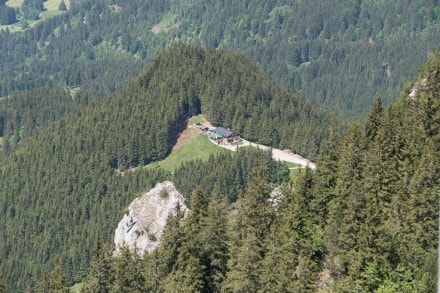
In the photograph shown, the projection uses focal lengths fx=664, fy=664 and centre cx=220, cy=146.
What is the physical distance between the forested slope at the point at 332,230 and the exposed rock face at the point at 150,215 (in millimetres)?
34327

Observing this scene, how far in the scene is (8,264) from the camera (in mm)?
195125

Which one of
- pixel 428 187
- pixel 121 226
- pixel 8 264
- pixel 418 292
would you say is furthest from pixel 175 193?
pixel 8 264

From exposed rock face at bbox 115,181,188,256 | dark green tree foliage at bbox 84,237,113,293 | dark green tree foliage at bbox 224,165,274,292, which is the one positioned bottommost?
exposed rock face at bbox 115,181,188,256

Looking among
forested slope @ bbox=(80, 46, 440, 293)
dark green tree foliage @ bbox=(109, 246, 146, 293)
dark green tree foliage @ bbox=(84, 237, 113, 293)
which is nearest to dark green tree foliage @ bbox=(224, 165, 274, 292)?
forested slope @ bbox=(80, 46, 440, 293)

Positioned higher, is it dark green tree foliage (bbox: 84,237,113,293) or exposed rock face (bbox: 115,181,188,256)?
dark green tree foliage (bbox: 84,237,113,293)

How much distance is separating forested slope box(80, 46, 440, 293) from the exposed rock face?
34.3m

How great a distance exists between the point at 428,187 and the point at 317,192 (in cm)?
1577

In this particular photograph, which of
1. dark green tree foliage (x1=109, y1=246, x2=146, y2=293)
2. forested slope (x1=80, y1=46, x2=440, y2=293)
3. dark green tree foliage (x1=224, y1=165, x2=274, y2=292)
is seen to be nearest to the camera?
forested slope (x1=80, y1=46, x2=440, y2=293)

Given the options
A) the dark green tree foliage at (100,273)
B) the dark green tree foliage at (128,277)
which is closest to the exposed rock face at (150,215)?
the dark green tree foliage at (100,273)

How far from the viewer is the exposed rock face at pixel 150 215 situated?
12838 cm

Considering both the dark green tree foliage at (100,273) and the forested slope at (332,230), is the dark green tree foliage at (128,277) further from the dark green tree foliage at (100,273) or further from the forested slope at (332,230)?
the dark green tree foliage at (100,273)

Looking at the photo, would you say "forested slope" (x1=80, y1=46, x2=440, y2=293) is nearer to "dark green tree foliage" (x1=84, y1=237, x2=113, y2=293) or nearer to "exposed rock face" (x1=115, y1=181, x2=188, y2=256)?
"dark green tree foliage" (x1=84, y1=237, x2=113, y2=293)

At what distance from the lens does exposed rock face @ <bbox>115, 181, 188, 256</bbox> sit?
421 ft

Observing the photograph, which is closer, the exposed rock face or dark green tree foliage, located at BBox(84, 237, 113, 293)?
dark green tree foliage, located at BBox(84, 237, 113, 293)
